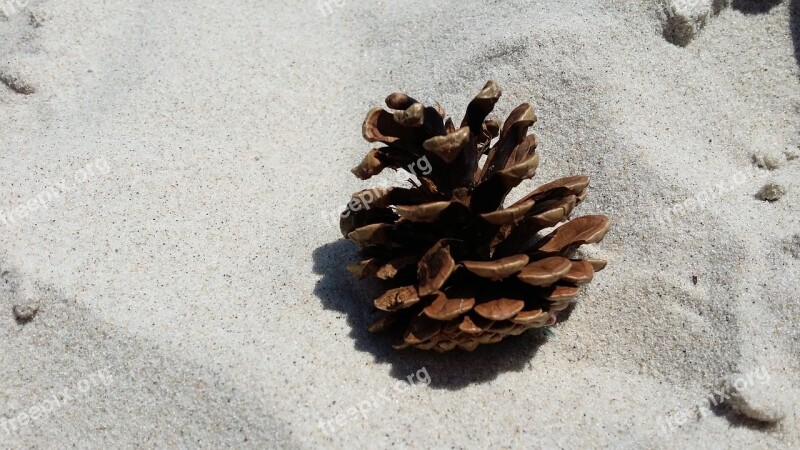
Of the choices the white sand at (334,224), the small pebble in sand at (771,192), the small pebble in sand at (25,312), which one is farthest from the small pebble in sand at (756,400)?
the small pebble in sand at (25,312)

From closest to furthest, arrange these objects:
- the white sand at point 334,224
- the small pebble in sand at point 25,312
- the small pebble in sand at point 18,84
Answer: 1. the white sand at point 334,224
2. the small pebble in sand at point 25,312
3. the small pebble in sand at point 18,84

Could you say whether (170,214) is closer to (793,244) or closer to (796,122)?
(793,244)

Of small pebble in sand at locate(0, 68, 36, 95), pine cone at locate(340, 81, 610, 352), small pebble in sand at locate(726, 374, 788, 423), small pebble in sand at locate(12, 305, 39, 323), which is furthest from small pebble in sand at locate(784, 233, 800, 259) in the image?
small pebble in sand at locate(0, 68, 36, 95)

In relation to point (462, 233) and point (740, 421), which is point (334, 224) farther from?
point (740, 421)

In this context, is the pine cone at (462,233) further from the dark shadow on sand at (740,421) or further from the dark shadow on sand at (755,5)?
the dark shadow on sand at (755,5)

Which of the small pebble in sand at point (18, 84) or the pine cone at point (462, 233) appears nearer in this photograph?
the pine cone at point (462, 233)
